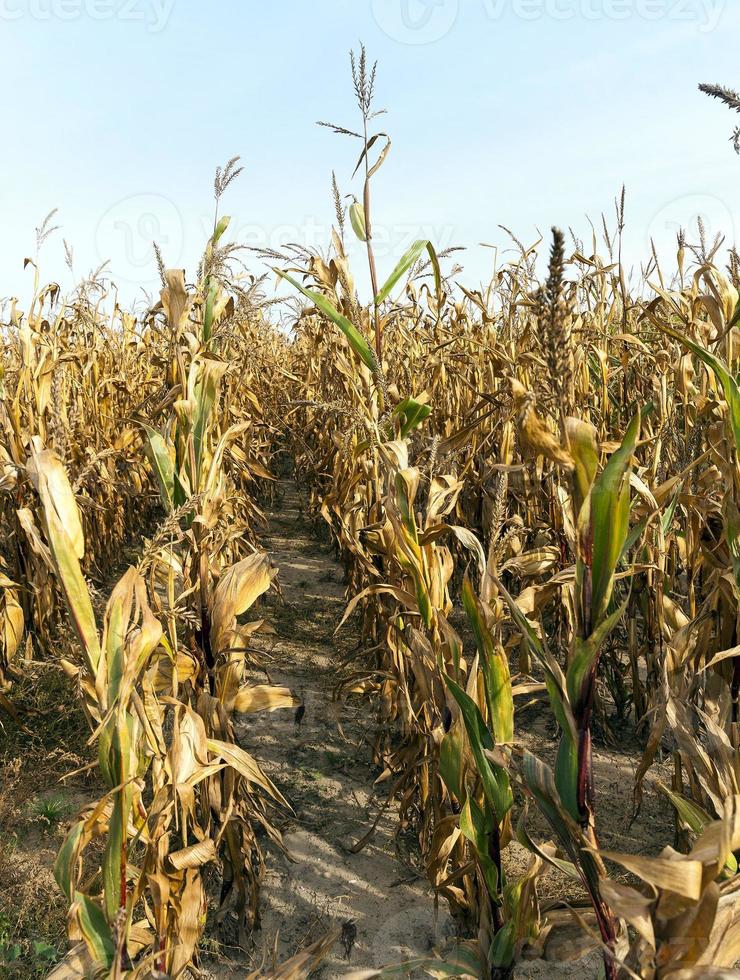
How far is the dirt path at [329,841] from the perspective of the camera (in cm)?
195

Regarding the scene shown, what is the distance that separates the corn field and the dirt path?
0.13 feet

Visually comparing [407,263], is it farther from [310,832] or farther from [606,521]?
[310,832]

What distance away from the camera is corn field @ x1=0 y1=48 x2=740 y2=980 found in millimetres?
1154

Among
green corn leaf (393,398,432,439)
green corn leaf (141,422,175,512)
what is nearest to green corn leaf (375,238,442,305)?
green corn leaf (393,398,432,439)

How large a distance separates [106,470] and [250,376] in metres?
1.93

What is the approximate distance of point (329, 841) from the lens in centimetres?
229

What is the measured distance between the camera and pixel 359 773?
261 centimetres

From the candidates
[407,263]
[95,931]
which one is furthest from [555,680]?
[407,263]

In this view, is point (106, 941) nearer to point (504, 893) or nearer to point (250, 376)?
point (504, 893)

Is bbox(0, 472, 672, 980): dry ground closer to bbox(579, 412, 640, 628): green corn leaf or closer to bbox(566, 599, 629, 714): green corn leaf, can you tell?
bbox(566, 599, 629, 714): green corn leaf

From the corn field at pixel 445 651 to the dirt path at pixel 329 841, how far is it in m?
0.04

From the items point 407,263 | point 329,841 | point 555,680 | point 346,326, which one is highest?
point 407,263

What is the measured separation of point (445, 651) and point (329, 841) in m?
0.94

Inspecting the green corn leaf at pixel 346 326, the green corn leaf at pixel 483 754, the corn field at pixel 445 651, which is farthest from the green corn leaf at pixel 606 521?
the green corn leaf at pixel 346 326
